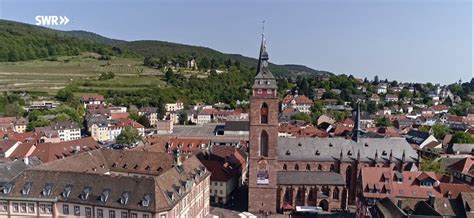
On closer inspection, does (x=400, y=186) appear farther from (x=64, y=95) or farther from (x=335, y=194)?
(x=64, y=95)

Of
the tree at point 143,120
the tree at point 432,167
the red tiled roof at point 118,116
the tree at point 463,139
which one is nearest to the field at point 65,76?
the red tiled roof at point 118,116

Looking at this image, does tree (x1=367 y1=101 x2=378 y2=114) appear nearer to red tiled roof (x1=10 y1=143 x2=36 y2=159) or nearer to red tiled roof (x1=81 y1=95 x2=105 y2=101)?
red tiled roof (x1=81 y1=95 x2=105 y2=101)

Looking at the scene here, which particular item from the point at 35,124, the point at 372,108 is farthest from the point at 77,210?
the point at 372,108

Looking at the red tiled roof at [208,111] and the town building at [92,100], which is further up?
the town building at [92,100]

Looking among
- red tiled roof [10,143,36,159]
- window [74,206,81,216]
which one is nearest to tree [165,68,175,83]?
red tiled roof [10,143,36,159]

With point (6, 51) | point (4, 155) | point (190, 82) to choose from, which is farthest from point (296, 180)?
point (6, 51)

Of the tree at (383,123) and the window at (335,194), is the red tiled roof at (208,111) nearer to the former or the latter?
the tree at (383,123)
